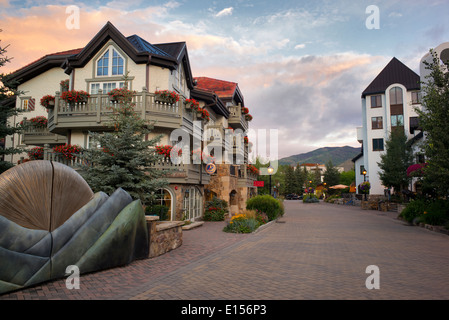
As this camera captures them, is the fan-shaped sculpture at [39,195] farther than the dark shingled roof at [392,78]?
No

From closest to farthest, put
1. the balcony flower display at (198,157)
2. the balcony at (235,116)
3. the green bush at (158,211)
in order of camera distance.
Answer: the green bush at (158,211) → the balcony flower display at (198,157) → the balcony at (235,116)

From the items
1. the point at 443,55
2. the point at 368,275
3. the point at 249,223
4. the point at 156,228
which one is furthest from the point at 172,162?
the point at 443,55

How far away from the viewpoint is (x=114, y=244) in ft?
24.5

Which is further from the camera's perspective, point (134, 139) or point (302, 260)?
point (134, 139)

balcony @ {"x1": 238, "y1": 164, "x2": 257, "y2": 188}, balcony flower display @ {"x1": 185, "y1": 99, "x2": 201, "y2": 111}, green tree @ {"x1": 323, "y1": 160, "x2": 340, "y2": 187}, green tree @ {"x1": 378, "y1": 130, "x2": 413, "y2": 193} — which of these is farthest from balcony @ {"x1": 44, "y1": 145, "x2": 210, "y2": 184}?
green tree @ {"x1": 323, "y1": 160, "x2": 340, "y2": 187}

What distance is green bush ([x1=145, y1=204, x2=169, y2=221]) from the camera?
1603cm

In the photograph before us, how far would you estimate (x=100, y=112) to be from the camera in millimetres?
17344

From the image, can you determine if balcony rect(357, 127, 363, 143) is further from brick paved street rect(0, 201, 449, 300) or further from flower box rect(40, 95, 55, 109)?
flower box rect(40, 95, 55, 109)

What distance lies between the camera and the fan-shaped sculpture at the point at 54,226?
5.77 metres

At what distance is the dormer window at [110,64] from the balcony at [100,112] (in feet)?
6.97

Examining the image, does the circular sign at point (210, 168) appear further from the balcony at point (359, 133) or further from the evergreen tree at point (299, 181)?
the evergreen tree at point (299, 181)

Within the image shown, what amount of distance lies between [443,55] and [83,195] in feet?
69.4

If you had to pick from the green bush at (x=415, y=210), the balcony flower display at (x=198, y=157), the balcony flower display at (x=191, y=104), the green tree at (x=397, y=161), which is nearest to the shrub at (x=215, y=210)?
the balcony flower display at (x=198, y=157)
